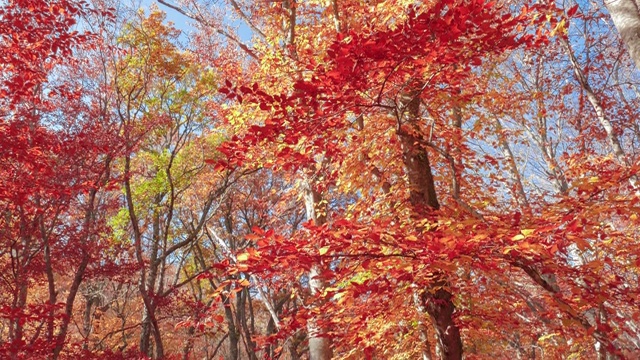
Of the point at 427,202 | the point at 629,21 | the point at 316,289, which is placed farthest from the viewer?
the point at 316,289

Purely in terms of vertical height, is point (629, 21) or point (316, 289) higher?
point (629, 21)

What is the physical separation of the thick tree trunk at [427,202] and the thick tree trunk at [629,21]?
1.95 m

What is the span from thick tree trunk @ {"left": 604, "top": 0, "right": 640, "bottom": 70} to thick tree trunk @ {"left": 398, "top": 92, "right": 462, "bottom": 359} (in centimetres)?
195

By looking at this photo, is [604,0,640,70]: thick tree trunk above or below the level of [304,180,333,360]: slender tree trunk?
above

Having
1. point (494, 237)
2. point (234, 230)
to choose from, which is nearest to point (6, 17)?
point (494, 237)

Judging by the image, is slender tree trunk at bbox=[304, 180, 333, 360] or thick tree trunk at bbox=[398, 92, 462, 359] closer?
thick tree trunk at bbox=[398, 92, 462, 359]

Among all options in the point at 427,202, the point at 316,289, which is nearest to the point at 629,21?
the point at 427,202

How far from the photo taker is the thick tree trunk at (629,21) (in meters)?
3.64

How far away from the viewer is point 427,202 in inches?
206

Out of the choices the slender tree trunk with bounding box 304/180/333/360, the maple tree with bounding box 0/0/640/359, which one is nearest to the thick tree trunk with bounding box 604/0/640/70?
the maple tree with bounding box 0/0/640/359

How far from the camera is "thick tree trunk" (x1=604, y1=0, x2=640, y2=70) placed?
3.64 metres

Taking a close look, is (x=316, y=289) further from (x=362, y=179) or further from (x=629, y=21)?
(x=629, y=21)

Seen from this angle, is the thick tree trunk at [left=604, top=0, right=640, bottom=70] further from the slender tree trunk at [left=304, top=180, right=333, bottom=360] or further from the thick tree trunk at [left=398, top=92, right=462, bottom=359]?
the slender tree trunk at [left=304, top=180, right=333, bottom=360]

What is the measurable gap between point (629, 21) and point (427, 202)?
2721 mm
